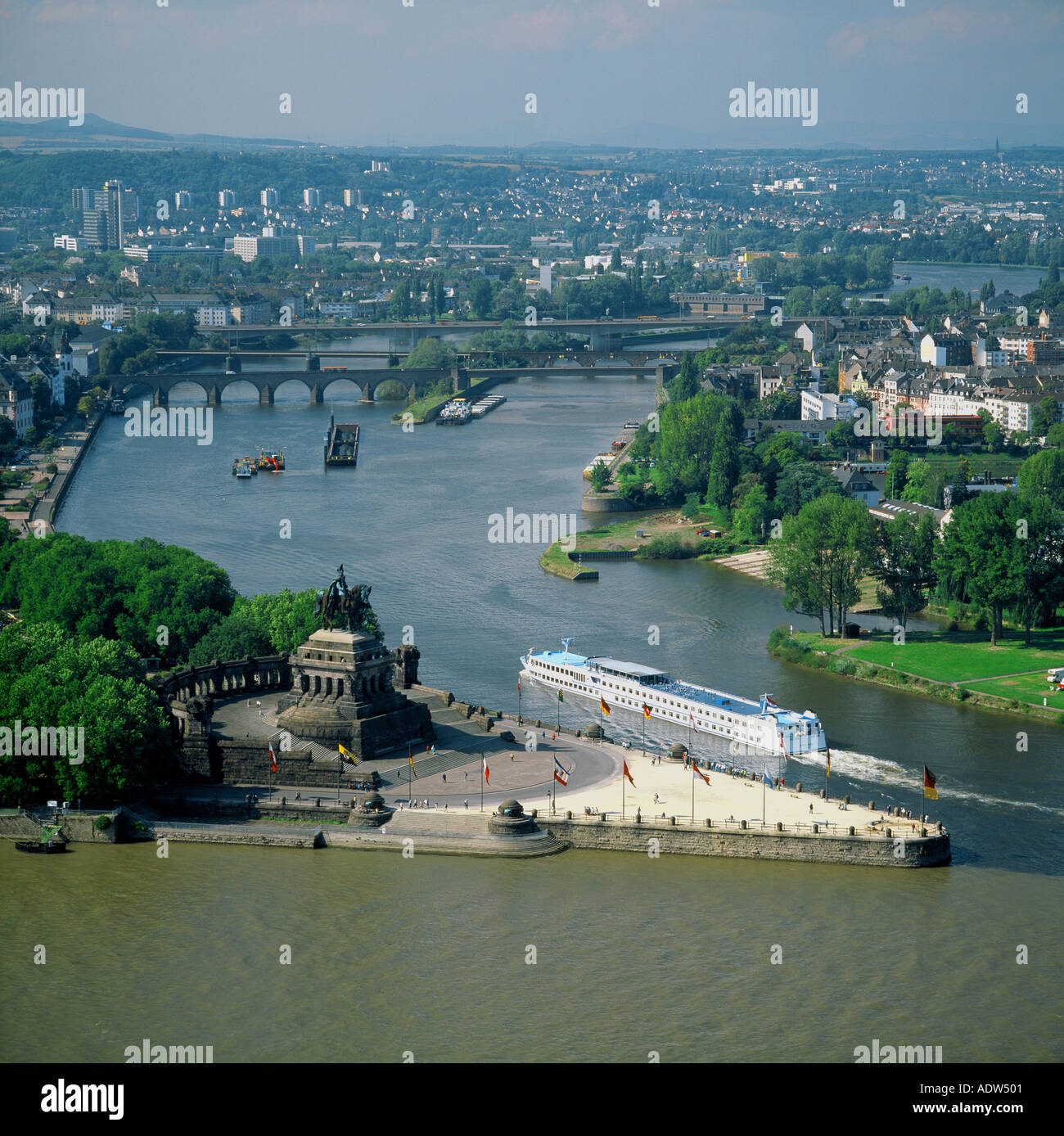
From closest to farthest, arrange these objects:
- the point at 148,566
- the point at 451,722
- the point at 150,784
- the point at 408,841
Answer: the point at 408,841 → the point at 150,784 → the point at 451,722 → the point at 148,566

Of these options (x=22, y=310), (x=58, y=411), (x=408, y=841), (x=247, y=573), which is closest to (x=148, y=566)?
(x=247, y=573)

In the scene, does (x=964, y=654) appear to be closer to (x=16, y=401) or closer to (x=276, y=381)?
(x=16, y=401)

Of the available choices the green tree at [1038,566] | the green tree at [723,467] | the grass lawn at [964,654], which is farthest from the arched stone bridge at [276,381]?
the grass lawn at [964,654]

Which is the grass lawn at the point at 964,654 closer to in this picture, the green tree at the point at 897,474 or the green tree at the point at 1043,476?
the green tree at the point at 1043,476

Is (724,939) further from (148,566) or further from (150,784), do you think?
(148,566)


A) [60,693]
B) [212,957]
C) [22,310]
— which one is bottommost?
[212,957]

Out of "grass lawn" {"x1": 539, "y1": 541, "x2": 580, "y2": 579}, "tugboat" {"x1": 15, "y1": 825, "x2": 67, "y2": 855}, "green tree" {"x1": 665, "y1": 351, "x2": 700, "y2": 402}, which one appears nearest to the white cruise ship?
"grass lawn" {"x1": 539, "y1": 541, "x2": 580, "y2": 579}
